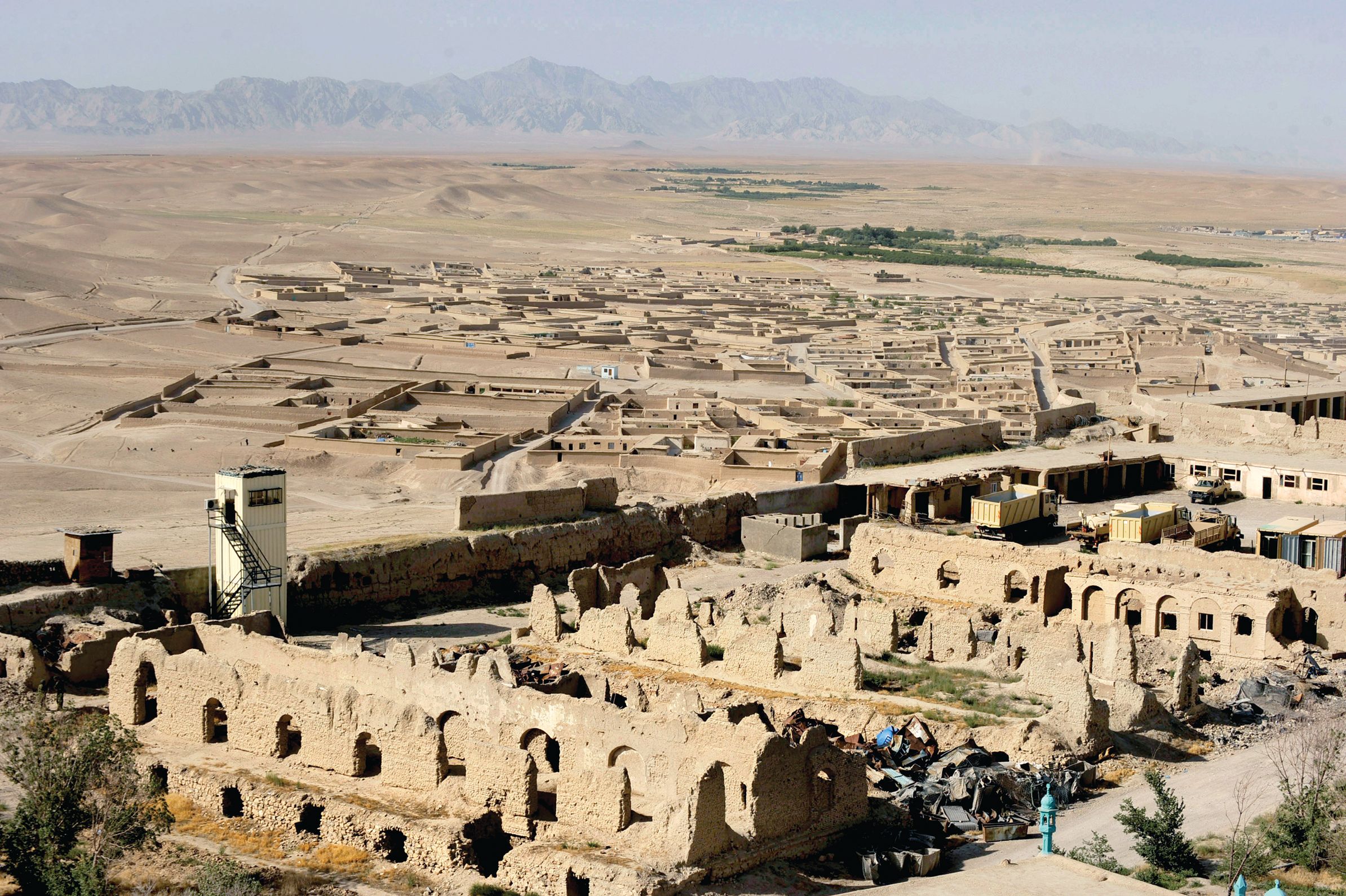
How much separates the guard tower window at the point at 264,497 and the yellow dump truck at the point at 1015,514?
14.4 metres

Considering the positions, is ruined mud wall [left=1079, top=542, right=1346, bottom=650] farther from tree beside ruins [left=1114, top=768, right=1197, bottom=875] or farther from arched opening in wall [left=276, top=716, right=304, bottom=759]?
arched opening in wall [left=276, top=716, right=304, bottom=759]

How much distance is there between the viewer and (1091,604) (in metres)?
29.7

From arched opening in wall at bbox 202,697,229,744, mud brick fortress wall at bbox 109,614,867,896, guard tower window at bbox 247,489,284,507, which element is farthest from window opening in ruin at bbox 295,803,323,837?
guard tower window at bbox 247,489,284,507

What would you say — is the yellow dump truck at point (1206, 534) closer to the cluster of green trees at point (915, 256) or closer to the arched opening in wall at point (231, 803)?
the arched opening in wall at point (231, 803)

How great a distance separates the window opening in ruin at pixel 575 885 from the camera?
16.6m

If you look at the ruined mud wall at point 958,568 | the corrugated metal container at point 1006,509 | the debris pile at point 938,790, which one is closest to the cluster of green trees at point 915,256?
the corrugated metal container at point 1006,509

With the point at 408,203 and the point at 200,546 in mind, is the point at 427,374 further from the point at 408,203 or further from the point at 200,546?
the point at 408,203

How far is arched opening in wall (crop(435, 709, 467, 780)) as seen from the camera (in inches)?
743

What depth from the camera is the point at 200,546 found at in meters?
31.9

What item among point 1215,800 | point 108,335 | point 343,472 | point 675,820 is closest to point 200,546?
point 343,472

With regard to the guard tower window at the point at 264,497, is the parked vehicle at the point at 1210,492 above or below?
below

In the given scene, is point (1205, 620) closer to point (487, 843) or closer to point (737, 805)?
point (737, 805)

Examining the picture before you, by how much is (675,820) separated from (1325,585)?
51.3 ft

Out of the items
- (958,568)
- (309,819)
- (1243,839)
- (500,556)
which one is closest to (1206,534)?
(958,568)
